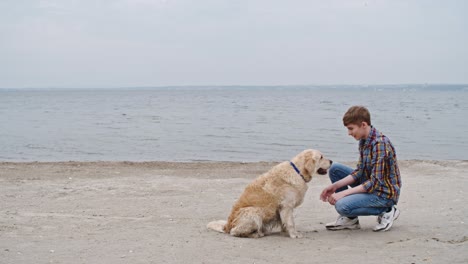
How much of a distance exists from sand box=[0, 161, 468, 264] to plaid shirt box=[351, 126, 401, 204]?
23.4 inches

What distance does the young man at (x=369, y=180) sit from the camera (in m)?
6.11

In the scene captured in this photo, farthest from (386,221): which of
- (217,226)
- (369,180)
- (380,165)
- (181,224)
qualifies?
(181,224)

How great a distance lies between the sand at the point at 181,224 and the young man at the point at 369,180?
309 millimetres

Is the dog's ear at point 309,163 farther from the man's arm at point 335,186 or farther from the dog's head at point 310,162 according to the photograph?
the man's arm at point 335,186

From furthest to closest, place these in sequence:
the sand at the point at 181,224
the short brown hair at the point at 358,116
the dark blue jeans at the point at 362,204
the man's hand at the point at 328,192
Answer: the man's hand at the point at 328,192 < the dark blue jeans at the point at 362,204 < the short brown hair at the point at 358,116 < the sand at the point at 181,224

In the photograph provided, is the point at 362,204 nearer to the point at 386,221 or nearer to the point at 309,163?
the point at 386,221

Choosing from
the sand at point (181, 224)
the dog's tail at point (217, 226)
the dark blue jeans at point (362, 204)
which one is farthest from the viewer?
the dog's tail at point (217, 226)

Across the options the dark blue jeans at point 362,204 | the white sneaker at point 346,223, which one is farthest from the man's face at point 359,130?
the white sneaker at point 346,223

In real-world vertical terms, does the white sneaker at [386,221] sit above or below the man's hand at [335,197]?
below

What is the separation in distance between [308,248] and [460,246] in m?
1.63

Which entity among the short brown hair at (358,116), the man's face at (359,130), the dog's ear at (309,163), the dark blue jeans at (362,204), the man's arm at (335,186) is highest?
the short brown hair at (358,116)

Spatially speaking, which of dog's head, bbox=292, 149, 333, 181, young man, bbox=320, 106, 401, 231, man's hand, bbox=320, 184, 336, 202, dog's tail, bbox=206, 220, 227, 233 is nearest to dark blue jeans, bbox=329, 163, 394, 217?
young man, bbox=320, 106, 401, 231

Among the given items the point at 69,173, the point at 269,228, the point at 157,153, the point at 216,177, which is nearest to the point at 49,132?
the point at 157,153

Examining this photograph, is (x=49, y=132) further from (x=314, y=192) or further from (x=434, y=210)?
(x=434, y=210)
